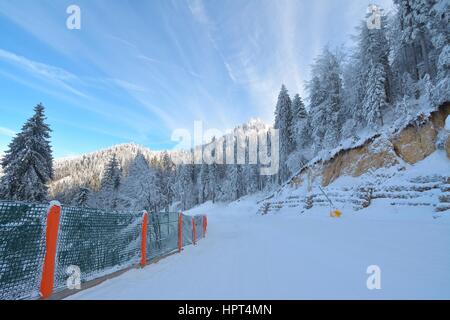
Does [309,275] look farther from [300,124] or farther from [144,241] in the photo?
[300,124]

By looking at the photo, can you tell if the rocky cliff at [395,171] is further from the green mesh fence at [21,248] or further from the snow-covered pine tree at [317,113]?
the green mesh fence at [21,248]

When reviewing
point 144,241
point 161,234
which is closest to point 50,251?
point 144,241

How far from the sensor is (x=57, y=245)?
165 inches

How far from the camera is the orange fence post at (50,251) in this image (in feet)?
13.0

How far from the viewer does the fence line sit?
3527 millimetres

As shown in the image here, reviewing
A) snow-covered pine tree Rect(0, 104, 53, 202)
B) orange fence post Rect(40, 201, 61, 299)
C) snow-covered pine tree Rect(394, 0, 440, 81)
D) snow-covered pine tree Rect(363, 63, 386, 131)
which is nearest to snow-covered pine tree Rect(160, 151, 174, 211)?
snow-covered pine tree Rect(0, 104, 53, 202)

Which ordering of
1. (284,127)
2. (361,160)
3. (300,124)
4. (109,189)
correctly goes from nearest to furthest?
1. (361,160)
2. (300,124)
3. (284,127)
4. (109,189)

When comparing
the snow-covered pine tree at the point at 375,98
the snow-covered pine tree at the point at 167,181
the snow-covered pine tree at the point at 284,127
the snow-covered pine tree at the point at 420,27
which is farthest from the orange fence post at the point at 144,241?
the snow-covered pine tree at the point at 167,181

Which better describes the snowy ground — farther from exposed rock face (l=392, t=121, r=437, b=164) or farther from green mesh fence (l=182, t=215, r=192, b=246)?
exposed rock face (l=392, t=121, r=437, b=164)

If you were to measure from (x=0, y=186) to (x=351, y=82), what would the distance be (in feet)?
126

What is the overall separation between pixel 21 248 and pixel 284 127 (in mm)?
40351

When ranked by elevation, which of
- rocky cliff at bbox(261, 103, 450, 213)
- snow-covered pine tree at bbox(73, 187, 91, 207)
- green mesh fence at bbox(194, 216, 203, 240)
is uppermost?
rocky cliff at bbox(261, 103, 450, 213)

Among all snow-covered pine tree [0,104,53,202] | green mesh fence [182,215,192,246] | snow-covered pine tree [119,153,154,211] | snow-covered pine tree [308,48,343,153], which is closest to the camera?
green mesh fence [182,215,192,246]
